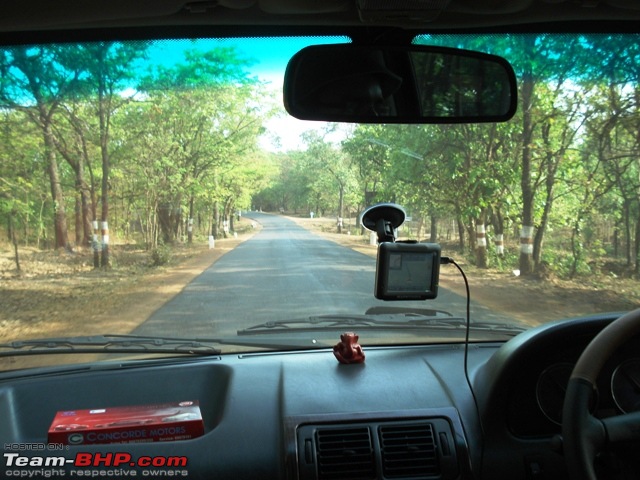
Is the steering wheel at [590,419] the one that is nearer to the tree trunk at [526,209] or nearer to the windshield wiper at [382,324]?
the windshield wiper at [382,324]

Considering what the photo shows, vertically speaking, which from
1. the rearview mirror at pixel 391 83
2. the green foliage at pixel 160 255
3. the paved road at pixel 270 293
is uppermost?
the rearview mirror at pixel 391 83

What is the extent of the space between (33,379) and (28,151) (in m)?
1.95

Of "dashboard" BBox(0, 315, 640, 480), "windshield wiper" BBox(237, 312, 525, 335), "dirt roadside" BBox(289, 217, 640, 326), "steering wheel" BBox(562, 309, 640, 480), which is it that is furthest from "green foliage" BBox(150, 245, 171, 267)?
"steering wheel" BBox(562, 309, 640, 480)

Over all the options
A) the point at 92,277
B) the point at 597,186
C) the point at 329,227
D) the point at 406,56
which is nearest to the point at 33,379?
the point at 92,277

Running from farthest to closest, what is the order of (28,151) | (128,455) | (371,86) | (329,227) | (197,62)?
(329,227), (28,151), (197,62), (371,86), (128,455)

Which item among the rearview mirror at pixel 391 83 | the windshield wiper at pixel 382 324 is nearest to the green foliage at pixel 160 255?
Answer: the windshield wiper at pixel 382 324

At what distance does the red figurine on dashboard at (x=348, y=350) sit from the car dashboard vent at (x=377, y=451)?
625 millimetres

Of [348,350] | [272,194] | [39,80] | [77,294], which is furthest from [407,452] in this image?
[272,194]

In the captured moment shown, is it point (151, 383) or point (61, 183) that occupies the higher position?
point (61, 183)

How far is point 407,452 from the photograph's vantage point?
2.58 m

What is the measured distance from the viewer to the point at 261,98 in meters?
4.71

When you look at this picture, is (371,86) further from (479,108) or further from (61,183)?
(61,183)

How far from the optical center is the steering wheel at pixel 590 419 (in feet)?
5.91

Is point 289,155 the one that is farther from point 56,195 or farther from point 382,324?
point 382,324
